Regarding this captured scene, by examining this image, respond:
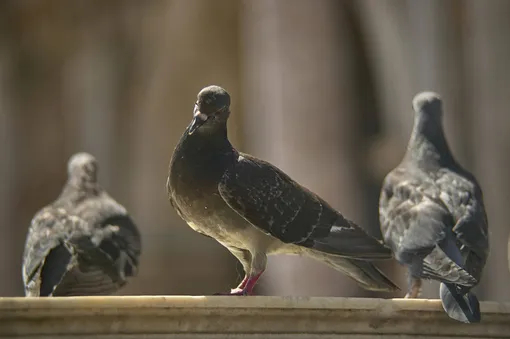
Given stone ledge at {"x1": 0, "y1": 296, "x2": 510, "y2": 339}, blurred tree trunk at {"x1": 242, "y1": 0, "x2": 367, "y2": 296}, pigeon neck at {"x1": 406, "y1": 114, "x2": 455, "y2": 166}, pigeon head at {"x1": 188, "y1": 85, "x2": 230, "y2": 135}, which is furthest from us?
blurred tree trunk at {"x1": 242, "y1": 0, "x2": 367, "y2": 296}

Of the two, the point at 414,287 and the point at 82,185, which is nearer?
the point at 414,287

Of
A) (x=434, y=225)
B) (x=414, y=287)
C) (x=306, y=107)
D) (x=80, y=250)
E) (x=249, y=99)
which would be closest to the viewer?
(x=434, y=225)

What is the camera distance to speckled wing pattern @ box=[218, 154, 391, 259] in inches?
143

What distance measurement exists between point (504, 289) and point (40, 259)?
4.17 meters

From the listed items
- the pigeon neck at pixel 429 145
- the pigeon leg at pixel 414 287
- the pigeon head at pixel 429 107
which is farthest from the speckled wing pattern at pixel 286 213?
the pigeon head at pixel 429 107

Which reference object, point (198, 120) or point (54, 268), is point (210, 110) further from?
point (54, 268)

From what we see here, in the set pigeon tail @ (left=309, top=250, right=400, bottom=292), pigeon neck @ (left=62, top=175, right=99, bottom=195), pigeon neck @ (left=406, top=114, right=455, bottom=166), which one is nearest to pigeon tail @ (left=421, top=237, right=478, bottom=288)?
pigeon tail @ (left=309, top=250, right=400, bottom=292)

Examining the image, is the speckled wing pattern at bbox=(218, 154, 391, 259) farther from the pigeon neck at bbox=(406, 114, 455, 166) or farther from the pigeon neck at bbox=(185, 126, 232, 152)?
the pigeon neck at bbox=(406, 114, 455, 166)

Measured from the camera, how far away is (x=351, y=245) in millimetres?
3715

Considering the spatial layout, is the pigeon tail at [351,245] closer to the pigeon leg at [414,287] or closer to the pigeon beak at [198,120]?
the pigeon leg at [414,287]

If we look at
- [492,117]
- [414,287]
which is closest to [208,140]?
[414,287]

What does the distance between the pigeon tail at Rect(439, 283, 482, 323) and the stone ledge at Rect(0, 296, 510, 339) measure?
0.47 ft

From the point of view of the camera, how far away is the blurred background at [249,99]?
25.8 feet

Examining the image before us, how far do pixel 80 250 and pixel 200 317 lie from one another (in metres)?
1.15
